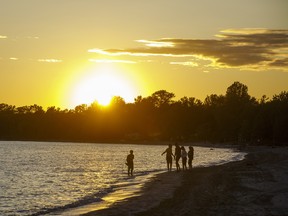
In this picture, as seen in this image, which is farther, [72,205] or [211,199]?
[72,205]

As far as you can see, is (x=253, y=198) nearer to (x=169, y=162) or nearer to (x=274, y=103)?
(x=169, y=162)

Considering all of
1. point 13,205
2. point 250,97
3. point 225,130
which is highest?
point 250,97

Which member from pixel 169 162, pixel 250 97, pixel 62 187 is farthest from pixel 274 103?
pixel 62 187

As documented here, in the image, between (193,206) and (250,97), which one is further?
(250,97)

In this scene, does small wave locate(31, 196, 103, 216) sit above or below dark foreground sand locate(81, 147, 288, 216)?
below

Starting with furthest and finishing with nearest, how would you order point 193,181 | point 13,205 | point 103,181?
point 103,181, point 193,181, point 13,205

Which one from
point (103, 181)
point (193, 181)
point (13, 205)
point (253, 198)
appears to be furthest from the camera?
point (103, 181)

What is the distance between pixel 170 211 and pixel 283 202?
472 centimetres

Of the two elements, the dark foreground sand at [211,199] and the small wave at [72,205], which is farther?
the small wave at [72,205]

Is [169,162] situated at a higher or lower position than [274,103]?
lower

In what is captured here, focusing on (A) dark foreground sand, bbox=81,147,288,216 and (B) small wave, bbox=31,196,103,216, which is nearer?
(A) dark foreground sand, bbox=81,147,288,216

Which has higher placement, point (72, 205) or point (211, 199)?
point (211, 199)

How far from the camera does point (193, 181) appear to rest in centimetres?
3559

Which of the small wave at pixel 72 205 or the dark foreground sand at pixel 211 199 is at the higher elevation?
the dark foreground sand at pixel 211 199
